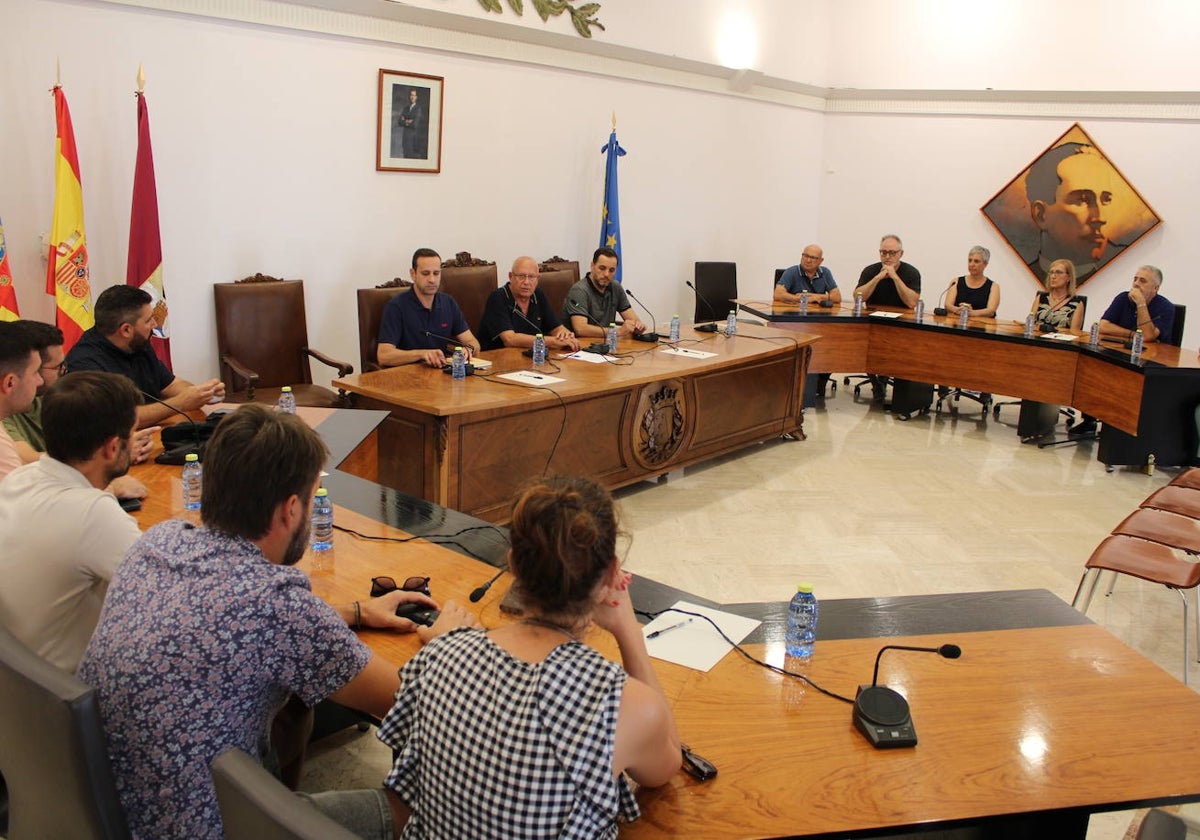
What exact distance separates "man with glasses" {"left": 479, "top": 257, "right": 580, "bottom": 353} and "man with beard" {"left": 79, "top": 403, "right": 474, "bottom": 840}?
364 centimetres

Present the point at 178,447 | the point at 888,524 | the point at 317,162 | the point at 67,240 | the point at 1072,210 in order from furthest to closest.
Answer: the point at 1072,210 < the point at 317,162 < the point at 888,524 < the point at 67,240 < the point at 178,447

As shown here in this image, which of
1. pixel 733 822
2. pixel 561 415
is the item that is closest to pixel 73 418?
pixel 733 822

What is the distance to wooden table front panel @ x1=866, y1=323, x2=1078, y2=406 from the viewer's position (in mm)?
6238

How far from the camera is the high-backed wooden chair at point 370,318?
17.0 ft

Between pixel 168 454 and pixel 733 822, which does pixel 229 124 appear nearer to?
pixel 168 454

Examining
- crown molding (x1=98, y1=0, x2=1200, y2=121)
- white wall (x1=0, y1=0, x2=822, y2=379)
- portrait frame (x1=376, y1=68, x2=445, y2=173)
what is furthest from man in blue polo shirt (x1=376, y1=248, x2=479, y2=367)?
crown molding (x1=98, y1=0, x2=1200, y2=121)

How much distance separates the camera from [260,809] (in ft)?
3.78

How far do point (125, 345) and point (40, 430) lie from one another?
2.99 ft

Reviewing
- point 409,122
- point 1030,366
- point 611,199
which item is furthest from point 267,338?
point 1030,366

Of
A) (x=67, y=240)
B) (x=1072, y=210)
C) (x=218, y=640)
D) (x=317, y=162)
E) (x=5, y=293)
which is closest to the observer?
(x=218, y=640)

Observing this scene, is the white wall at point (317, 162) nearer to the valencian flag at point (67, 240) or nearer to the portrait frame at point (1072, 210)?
the valencian flag at point (67, 240)

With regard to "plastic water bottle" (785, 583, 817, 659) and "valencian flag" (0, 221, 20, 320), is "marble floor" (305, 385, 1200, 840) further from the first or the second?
"valencian flag" (0, 221, 20, 320)

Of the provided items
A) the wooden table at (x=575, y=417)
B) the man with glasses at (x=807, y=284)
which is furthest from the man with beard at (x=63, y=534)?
the man with glasses at (x=807, y=284)

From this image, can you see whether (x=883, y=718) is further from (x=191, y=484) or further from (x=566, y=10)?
(x=566, y=10)
